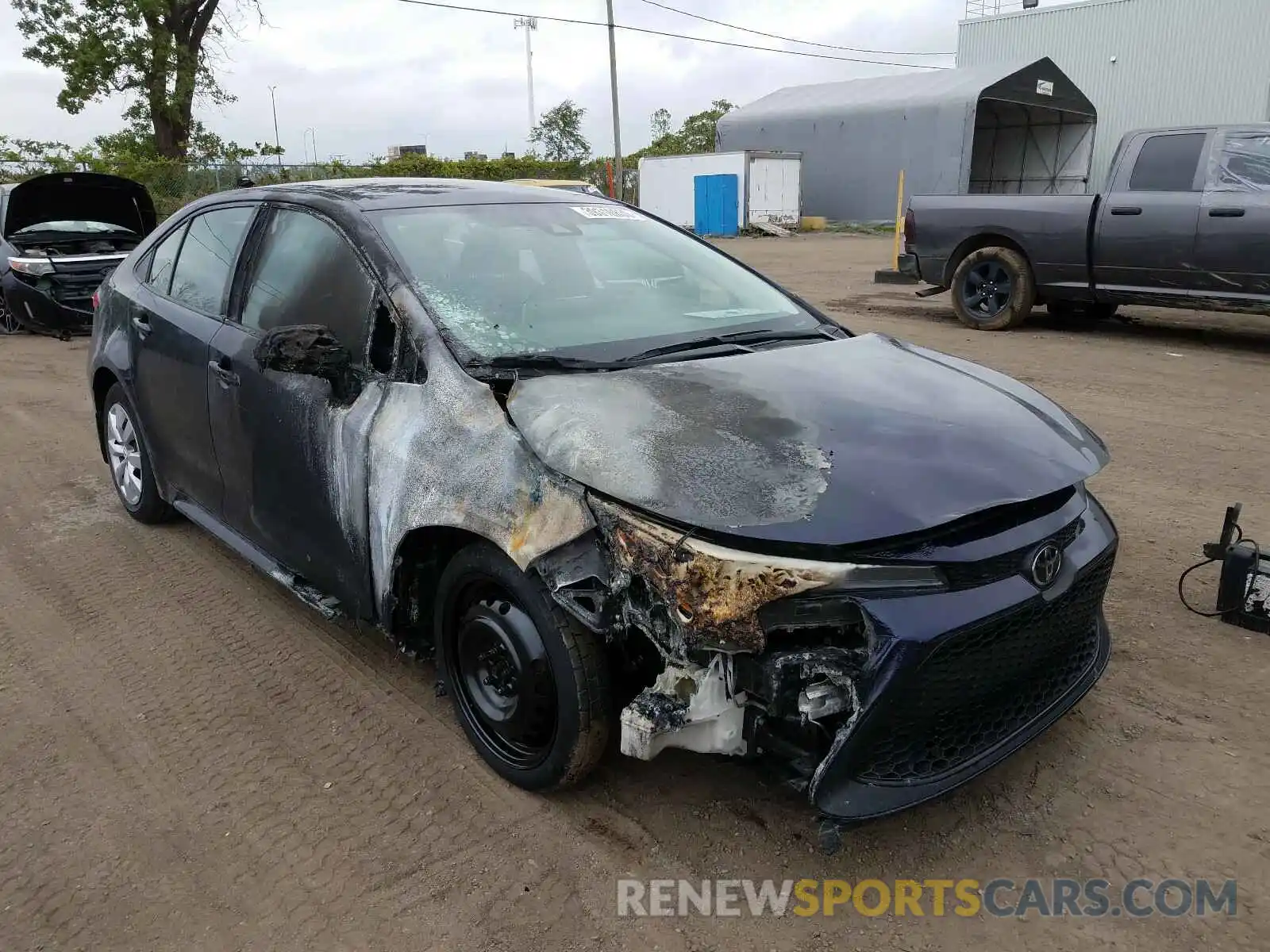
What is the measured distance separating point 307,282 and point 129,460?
7.05ft

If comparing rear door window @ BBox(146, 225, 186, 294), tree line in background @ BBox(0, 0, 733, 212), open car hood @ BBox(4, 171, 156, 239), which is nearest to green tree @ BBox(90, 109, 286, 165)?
tree line in background @ BBox(0, 0, 733, 212)

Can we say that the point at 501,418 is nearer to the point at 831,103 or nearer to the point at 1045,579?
the point at 1045,579

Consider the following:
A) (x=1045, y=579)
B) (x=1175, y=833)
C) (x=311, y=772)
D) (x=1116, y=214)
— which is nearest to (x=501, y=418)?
(x=311, y=772)

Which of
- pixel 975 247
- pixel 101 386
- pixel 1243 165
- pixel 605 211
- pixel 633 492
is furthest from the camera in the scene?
pixel 975 247

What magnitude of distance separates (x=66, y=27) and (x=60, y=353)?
21.1m

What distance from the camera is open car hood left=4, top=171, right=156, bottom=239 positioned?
10531mm

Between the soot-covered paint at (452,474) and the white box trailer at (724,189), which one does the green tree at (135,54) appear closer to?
the white box trailer at (724,189)

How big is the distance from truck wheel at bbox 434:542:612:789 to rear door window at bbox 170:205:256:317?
5.71 ft

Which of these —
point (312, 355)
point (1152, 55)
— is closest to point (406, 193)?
point (312, 355)

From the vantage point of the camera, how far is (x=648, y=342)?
3049mm

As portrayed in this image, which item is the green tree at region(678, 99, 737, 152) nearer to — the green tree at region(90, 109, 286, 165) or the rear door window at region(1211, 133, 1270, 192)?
the green tree at region(90, 109, 286, 165)

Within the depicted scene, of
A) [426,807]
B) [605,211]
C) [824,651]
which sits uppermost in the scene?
[605,211]

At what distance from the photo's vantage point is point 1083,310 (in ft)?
34.4

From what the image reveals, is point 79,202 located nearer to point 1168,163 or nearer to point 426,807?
point 426,807
